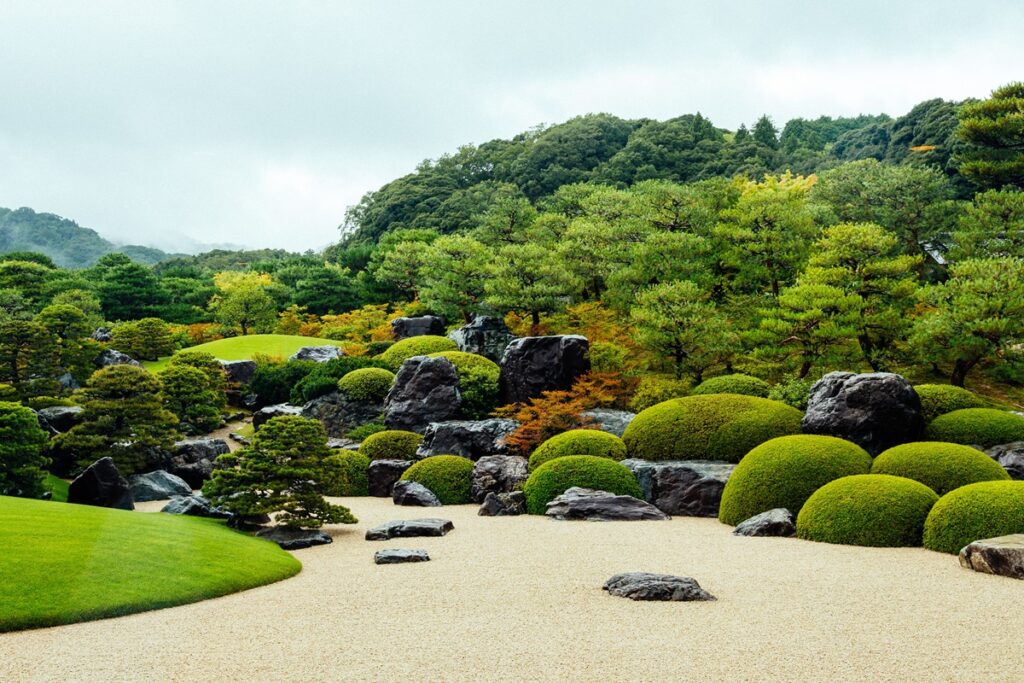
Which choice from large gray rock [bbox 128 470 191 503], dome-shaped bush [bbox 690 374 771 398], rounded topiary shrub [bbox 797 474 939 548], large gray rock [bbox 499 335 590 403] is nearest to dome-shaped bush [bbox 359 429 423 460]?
large gray rock [bbox 499 335 590 403]

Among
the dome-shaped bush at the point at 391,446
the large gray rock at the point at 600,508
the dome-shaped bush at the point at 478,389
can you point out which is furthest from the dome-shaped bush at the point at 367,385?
the large gray rock at the point at 600,508

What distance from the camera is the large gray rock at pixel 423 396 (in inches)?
875

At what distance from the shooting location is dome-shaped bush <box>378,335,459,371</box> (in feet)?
96.4

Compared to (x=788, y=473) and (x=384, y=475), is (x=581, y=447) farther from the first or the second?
(x=384, y=475)

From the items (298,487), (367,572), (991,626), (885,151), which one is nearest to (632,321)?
(298,487)

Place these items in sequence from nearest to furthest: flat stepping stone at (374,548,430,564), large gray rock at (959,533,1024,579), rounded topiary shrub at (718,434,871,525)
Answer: large gray rock at (959,533,1024,579), flat stepping stone at (374,548,430,564), rounded topiary shrub at (718,434,871,525)

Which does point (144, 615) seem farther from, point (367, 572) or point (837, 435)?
point (837, 435)

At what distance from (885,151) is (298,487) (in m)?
60.4

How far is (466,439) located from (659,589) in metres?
11.9

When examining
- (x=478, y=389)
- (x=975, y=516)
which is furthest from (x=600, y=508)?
(x=478, y=389)

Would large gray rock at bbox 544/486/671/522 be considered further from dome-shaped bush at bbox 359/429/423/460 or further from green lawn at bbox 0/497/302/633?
dome-shaped bush at bbox 359/429/423/460

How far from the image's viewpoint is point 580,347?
21766 mm

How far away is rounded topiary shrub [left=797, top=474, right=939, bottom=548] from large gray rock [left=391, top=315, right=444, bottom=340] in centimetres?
2484

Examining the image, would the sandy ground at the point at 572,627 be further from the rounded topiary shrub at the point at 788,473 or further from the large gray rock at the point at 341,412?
the large gray rock at the point at 341,412
